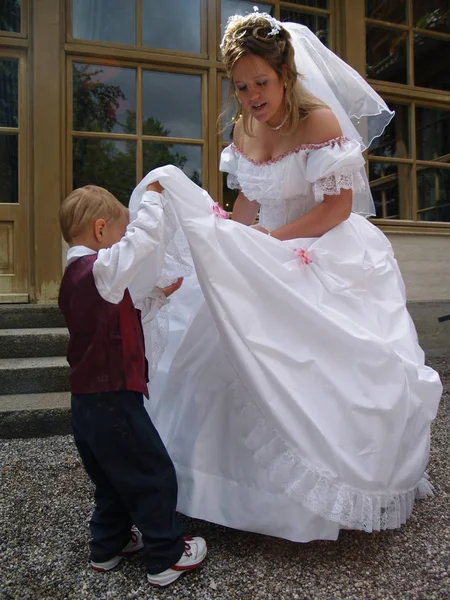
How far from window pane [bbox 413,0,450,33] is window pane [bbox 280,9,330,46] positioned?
993mm

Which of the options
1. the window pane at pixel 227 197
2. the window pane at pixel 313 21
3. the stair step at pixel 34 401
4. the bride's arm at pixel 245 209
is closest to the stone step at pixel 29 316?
the stair step at pixel 34 401

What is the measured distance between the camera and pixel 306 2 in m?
4.53

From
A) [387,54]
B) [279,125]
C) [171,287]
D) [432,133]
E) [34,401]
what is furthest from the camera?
[432,133]

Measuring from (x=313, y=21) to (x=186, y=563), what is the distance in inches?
187

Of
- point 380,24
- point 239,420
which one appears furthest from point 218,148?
point 239,420

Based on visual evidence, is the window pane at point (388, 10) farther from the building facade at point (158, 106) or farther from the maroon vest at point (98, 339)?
the maroon vest at point (98, 339)

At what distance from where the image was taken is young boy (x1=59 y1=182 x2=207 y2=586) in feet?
4.29

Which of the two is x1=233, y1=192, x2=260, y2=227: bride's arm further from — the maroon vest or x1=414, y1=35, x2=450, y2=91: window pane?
x1=414, y1=35, x2=450, y2=91: window pane

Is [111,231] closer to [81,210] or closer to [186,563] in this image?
[81,210]

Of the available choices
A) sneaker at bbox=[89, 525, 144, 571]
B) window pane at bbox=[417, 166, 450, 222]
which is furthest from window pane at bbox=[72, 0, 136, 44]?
sneaker at bbox=[89, 525, 144, 571]

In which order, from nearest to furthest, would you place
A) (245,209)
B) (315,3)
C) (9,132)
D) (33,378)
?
(245,209), (33,378), (9,132), (315,3)

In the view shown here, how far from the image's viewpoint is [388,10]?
15.6ft

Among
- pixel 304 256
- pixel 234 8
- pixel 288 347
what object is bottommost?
pixel 288 347

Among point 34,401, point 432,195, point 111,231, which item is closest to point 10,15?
point 34,401
